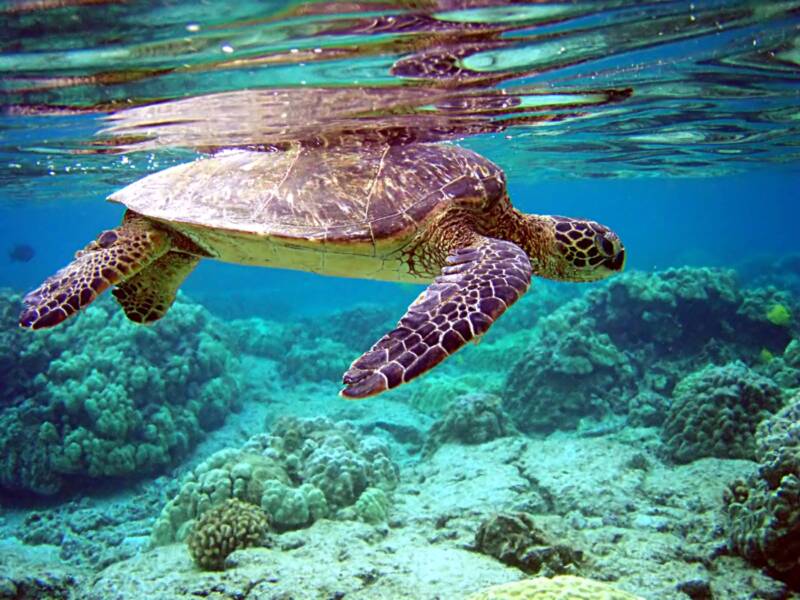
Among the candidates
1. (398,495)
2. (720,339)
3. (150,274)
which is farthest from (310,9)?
(720,339)

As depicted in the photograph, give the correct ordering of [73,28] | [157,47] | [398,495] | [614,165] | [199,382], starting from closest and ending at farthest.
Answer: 1. [73,28]
2. [157,47]
3. [398,495]
4. [199,382]
5. [614,165]

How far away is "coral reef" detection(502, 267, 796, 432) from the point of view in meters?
10.8

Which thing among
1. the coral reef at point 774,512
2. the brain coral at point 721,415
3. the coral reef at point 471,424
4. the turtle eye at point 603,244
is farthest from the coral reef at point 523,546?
the coral reef at point 471,424

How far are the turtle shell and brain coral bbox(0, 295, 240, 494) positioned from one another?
215 inches

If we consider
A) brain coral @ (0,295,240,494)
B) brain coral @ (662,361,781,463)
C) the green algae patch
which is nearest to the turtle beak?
brain coral @ (662,361,781,463)

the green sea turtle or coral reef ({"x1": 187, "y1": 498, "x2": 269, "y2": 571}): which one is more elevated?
the green sea turtle

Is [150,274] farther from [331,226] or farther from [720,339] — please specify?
[720,339]

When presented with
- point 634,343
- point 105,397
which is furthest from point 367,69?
point 634,343

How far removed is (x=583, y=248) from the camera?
520cm

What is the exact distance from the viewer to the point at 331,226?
4.81 metres

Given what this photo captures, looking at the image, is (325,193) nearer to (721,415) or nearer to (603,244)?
(603,244)

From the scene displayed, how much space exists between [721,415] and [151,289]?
8.26 m

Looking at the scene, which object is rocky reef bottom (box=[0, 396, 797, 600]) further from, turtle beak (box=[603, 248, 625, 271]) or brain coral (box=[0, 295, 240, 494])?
turtle beak (box=[603, 248, 625, 271])

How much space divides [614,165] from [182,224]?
22.6 metres
